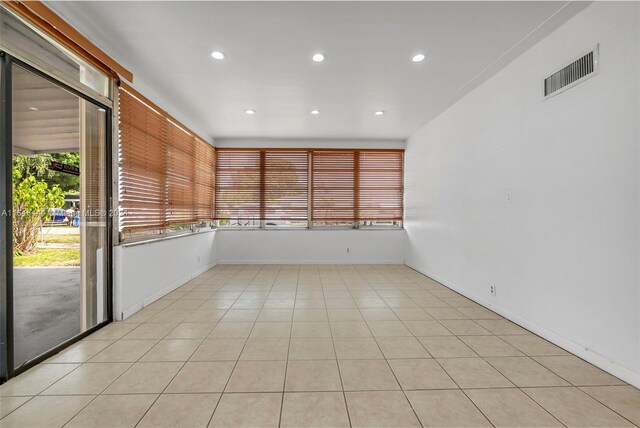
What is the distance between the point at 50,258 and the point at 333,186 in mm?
5218

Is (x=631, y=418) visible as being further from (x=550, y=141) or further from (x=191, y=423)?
(x=191, y=423)

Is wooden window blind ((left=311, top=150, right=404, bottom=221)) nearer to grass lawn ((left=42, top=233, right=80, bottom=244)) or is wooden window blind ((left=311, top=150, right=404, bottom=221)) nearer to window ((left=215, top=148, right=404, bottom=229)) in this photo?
window ((left=215, top=148, right=404, bottom=229))

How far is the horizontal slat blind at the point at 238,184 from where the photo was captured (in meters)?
6.63

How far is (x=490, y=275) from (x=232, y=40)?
13.9 ft

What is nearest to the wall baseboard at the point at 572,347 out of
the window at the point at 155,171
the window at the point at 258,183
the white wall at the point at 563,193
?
the white wall at the point at 563,193

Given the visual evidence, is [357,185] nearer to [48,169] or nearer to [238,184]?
[238,184]

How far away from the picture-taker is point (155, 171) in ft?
13.3

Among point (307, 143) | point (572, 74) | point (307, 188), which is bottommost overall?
point (307, 188)

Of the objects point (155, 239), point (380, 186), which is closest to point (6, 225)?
point (155, 239)

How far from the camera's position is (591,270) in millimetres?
2311

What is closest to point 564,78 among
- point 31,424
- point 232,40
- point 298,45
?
point 298,45

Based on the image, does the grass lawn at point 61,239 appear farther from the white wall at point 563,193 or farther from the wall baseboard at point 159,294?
the white wall at point 563,193

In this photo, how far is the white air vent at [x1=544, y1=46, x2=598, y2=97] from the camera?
232 centimetres

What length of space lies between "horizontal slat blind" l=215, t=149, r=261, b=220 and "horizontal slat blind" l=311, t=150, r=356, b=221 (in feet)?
4.75
